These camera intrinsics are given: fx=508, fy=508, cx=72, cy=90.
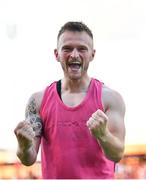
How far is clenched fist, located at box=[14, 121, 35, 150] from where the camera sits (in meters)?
1.93

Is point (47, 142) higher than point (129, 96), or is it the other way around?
point (47, 142)

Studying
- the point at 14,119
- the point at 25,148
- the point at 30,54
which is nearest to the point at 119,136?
the point at 25,148

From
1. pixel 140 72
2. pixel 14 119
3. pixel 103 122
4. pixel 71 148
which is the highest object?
pixel 103 122

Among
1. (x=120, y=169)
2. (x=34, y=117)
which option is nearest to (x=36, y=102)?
(x=34, y=117)

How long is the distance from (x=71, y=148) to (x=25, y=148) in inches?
7.5

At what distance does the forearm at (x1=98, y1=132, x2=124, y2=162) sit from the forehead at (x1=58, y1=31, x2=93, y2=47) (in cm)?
A: 44

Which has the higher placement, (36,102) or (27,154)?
(36,102)

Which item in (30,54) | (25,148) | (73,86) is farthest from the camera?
(30,54)

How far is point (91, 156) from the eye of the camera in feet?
6.82

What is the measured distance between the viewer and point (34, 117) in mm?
2170

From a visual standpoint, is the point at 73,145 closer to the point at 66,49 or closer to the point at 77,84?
the point at 77,84

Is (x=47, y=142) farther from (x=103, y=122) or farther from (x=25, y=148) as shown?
(x=103, y=122)

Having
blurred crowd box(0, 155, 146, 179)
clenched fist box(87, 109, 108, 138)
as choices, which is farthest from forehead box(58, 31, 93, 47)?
blurred crowd box(0, 155, 146, 179)

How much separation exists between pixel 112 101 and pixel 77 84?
0.18 metres
